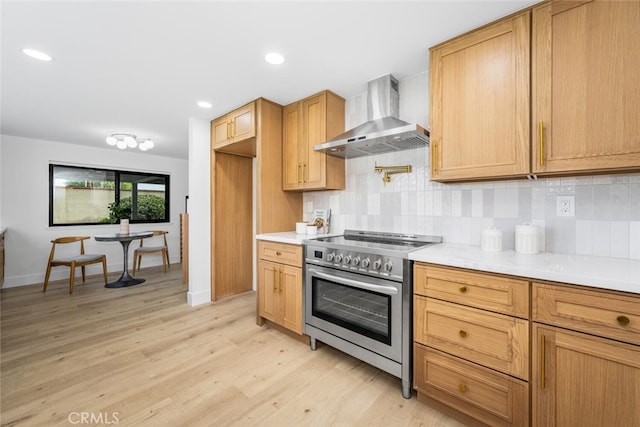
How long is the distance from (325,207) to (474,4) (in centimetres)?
200

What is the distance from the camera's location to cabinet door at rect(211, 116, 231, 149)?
10.4 ft

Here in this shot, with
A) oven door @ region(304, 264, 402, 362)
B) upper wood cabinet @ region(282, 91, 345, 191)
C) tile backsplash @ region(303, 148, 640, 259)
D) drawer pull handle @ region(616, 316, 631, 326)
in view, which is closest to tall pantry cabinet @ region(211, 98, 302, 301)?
upper wood cabinet @ region(282, 91, 345, 191)

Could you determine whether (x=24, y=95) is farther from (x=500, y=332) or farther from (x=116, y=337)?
(x=500, y=332)

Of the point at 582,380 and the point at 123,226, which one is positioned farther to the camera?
the point at 123,226

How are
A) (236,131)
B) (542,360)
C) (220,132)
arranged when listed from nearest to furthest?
(542,360), (236,131), (220,132)

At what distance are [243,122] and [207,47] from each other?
→ 107 centimetres

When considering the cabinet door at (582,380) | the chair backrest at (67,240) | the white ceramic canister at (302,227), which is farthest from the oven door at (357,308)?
the chair backrest at (67,240)

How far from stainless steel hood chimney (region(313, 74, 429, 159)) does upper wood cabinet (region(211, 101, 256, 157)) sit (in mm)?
949

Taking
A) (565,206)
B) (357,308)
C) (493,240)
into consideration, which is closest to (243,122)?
(357,308)

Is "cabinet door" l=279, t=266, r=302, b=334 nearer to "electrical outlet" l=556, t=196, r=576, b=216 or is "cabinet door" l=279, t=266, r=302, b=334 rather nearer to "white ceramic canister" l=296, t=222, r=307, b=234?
"white ceramic canister" l=296, t=222, r=307, b=234

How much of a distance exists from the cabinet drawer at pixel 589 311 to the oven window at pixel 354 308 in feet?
2.57

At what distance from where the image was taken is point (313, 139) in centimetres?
265

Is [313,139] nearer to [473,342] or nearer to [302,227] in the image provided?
[302,227]

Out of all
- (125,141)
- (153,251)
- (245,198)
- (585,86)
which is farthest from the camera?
(153,251)
